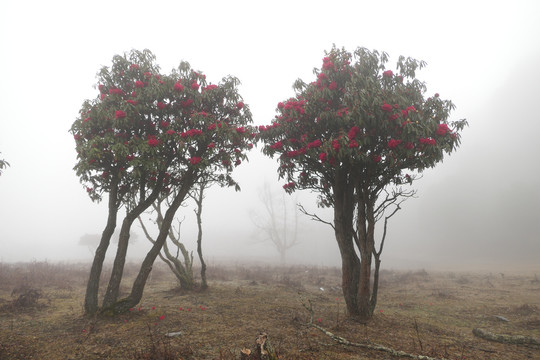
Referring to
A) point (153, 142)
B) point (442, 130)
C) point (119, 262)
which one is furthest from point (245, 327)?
point (442, 130)

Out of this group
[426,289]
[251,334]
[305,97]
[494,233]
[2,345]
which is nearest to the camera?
[2,345]

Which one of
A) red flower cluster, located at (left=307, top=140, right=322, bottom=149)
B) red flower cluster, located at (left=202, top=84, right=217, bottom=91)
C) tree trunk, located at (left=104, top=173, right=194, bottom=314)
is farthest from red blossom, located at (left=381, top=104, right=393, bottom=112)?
tree trunk, located at (left=104, top=173, right=194, bottom=314)

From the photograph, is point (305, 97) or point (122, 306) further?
point (305, 97)

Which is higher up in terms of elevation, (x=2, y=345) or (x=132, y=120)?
(x=132, y=120)

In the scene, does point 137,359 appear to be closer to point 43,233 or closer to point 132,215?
point 132,215

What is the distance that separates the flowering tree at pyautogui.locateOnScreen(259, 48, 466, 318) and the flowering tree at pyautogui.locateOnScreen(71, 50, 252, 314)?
5.10ft

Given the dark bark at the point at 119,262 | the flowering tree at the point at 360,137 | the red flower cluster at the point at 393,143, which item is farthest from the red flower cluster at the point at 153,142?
the red flower cluster at the point at 393,143

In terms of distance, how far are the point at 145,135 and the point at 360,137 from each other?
5.80 metres

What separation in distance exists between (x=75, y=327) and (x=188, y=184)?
4.32 meters

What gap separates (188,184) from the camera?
27.3 ft

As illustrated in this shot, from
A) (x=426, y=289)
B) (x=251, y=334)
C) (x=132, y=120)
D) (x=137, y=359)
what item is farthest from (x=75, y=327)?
(x=426, y=289)

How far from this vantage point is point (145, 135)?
781 centimetres

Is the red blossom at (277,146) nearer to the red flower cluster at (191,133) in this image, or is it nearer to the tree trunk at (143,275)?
the red flower cluster at (191,133)

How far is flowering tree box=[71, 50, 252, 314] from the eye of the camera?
7055 millimetres
